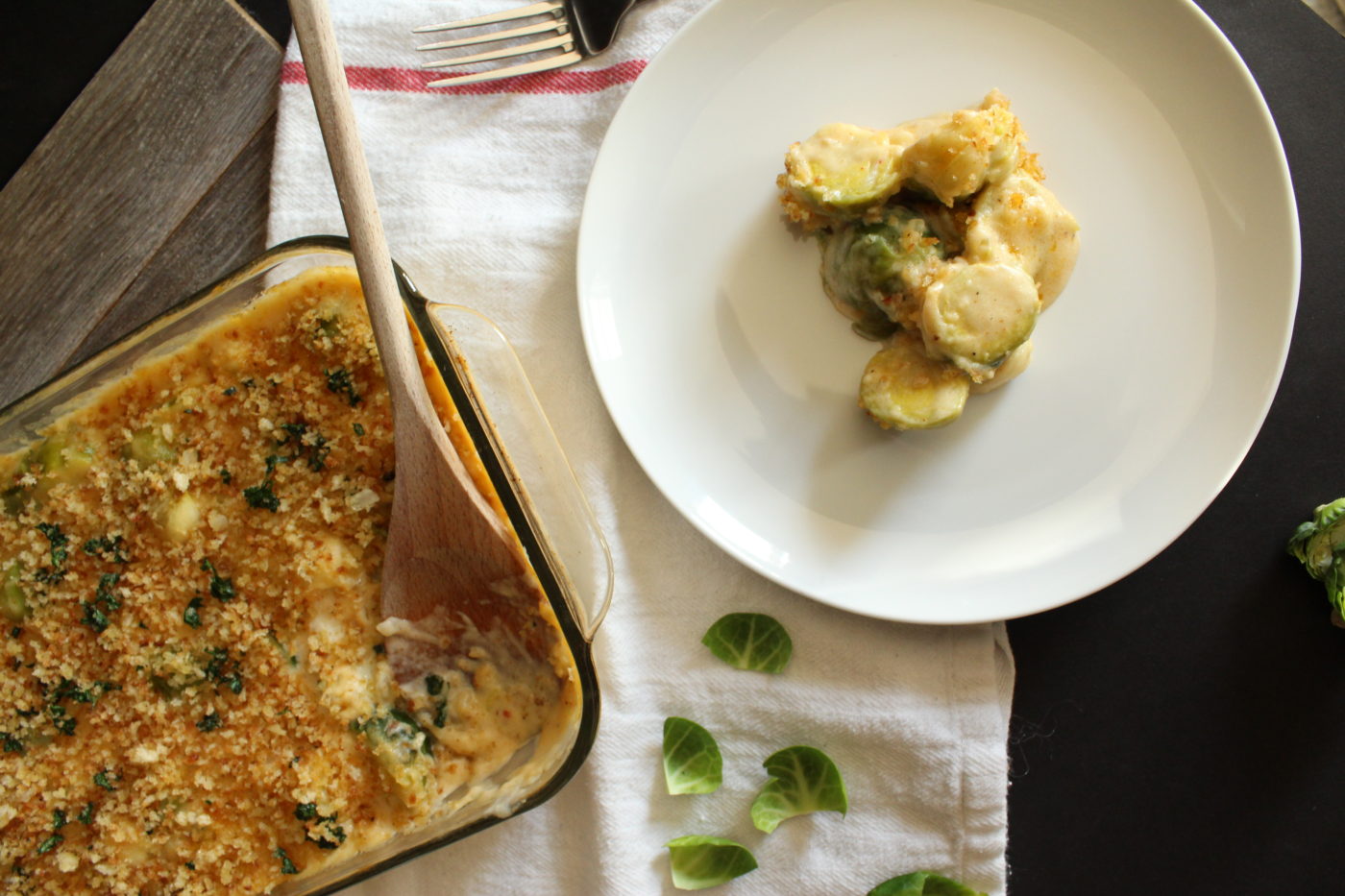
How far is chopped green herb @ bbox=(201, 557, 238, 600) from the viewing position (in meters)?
1.26

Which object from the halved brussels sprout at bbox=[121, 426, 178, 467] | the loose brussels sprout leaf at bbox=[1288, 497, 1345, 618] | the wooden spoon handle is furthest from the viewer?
the loose brussels sprout leaf at bbox=[1288, 497, 1345, 618]

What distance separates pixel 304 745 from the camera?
125 cm

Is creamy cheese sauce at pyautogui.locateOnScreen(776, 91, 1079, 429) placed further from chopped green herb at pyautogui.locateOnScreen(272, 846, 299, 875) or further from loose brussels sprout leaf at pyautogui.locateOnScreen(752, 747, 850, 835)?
chopped green herb at pyautogui.locateOnScreen(272, 846, 299, 875)

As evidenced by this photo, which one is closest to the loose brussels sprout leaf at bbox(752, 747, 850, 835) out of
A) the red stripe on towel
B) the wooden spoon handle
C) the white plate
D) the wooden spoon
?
the white plate

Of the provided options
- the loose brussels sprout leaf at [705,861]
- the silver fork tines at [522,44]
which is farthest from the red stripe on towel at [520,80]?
the loose brussels sprout leaf at [705,861]

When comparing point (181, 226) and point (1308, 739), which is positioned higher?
point (181, 226)

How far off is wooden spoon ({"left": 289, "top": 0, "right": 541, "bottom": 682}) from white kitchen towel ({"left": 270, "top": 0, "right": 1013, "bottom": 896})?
0.25 metres

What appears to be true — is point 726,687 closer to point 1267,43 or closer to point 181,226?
point 181,226

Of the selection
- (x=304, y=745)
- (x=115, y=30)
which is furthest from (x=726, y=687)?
(x=115, y=30)

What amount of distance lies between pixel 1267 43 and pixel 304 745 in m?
1.85

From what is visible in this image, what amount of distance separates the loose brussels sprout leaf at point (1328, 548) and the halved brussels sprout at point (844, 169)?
845mm

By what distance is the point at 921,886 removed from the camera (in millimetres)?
1409

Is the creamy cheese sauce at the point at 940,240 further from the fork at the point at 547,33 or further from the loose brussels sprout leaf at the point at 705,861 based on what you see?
the loose brussels sprout leaf at the point at 705,861

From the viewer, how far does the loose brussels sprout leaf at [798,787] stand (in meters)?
1.42
